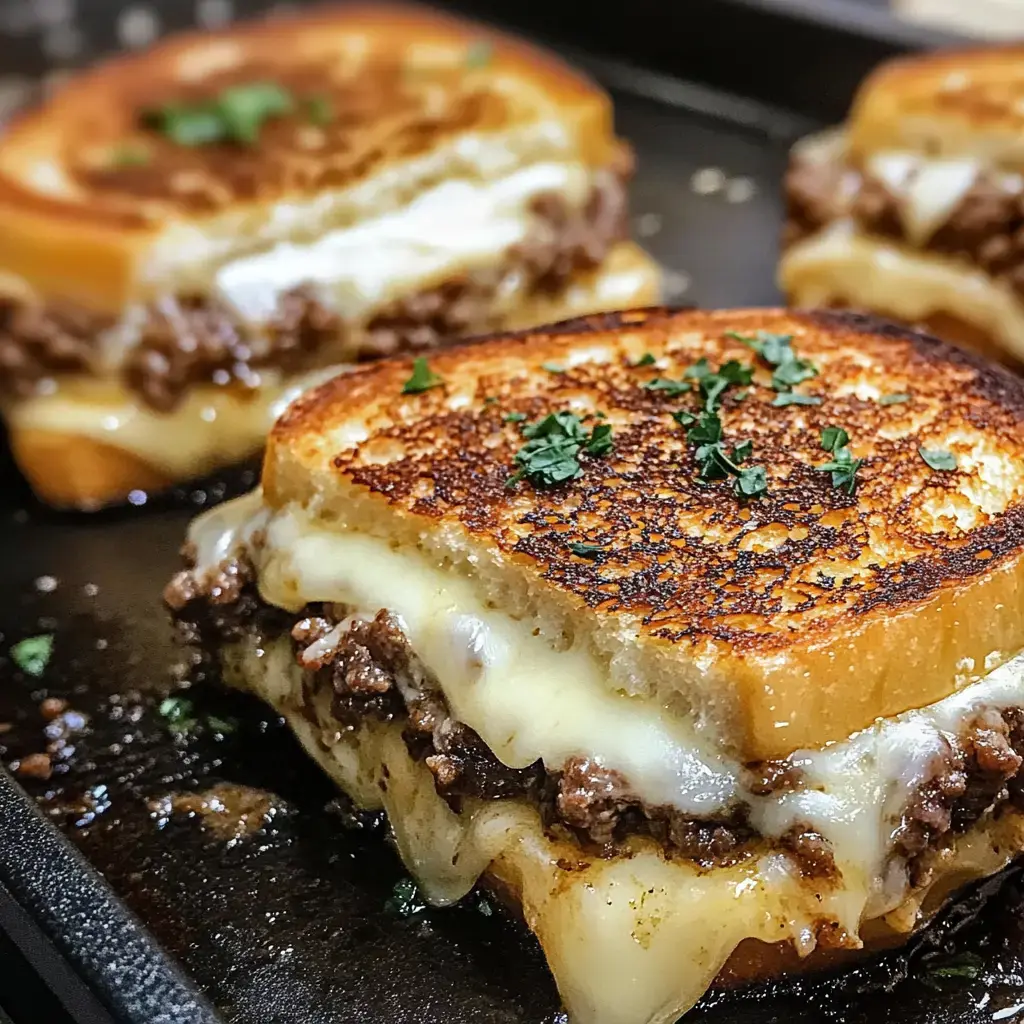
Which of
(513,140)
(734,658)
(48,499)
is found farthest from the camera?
(513,140)

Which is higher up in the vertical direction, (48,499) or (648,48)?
(648,48)

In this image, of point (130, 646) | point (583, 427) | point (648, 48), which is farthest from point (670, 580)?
point (648, 48)

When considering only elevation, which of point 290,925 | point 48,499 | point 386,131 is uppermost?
point 386,131

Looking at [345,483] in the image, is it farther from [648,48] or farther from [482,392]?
[648,48]

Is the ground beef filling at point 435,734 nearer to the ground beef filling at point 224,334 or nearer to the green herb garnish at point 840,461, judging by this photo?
the green herb garnish at point 840,461

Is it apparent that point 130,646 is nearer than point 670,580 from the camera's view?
No

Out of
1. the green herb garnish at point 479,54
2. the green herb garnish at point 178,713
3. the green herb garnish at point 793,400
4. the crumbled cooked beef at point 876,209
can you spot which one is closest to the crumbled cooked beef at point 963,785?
the green herb garnish at point 793,400

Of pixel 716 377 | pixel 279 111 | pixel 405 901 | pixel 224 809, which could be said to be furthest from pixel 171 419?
pixel 405 901
